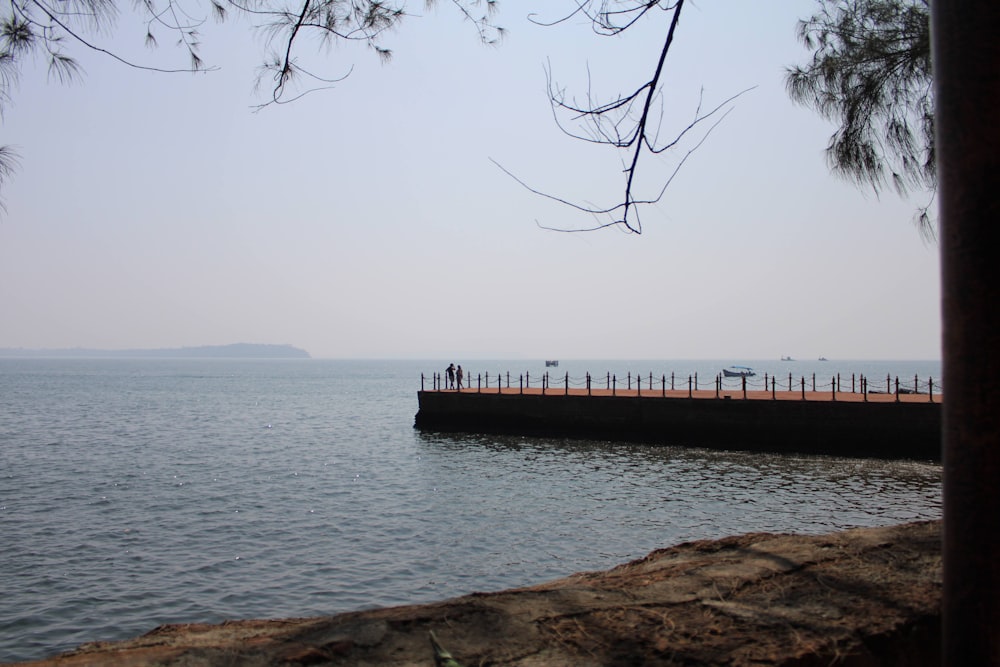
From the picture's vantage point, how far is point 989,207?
5.64 feet

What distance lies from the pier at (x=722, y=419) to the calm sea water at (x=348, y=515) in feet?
4.32

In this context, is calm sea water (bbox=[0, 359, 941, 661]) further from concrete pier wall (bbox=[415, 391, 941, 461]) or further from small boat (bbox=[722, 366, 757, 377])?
small boat (bbox=[722, 366, 757, 377])

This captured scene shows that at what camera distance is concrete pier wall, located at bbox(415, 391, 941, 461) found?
96.2 ft

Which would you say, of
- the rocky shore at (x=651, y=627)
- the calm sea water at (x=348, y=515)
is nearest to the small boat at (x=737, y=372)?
the calm sea water at (x=348, y=515)

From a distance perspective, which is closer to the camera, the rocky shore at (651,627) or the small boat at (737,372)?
the rocky shore at (651,627)

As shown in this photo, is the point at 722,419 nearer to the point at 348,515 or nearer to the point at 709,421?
the point at 709,421

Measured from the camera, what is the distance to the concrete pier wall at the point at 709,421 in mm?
29312

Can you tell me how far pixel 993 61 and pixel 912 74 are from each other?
7.09 meters

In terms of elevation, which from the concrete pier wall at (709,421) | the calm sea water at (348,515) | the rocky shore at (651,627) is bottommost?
the calm sea water at (348,515)

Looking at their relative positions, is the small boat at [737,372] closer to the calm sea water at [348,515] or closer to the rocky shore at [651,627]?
the calm sea water at [348,515]

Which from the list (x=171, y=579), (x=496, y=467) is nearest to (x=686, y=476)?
(x=496, y=467)

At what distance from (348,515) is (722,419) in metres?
19.0

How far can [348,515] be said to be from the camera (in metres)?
19.6

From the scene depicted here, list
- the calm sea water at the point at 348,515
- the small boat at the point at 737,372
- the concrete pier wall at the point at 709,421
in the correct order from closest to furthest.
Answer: the calm sea water at the point at 348,515
the concrete pier wall at the point at 709,421
the small boat at the point at 737,372
